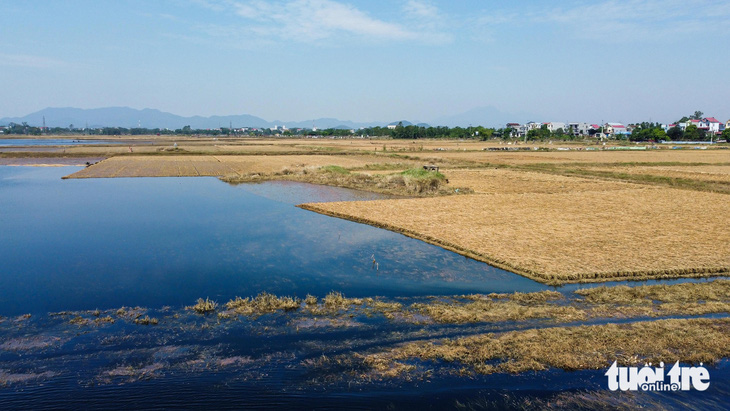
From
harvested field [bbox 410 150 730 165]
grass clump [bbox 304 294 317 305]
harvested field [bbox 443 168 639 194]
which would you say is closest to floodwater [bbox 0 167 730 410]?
grass clump [bbox 304 294 317 305]

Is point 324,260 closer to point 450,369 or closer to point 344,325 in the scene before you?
point 344,325

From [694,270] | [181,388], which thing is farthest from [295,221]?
[694,270]

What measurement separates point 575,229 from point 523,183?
1616 centimetres

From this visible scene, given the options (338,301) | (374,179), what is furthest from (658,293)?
(374,179)

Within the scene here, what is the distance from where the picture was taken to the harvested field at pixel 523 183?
30.6 meters

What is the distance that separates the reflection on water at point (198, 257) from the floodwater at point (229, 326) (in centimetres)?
8

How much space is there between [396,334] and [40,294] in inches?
375

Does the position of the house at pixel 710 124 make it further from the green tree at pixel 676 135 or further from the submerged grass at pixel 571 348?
the submerged grass at pixel 571 348

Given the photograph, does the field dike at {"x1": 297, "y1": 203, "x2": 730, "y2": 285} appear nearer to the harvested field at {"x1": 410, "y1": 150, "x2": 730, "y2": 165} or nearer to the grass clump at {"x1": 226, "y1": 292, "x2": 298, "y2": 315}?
the grass clump at {"x1": 226, "y1": 292, "x2": 298, "y2": 315}

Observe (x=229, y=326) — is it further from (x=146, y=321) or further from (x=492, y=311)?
(x=492, y=311)

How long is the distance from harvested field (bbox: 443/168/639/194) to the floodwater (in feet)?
49.5

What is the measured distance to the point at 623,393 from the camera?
7637 mm

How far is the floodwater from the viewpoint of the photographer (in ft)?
24.6

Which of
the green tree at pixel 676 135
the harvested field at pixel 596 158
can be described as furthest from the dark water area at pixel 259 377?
the green tree at pixel 676 135
